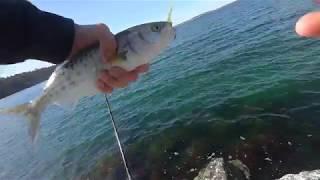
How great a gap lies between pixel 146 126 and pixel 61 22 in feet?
57.3

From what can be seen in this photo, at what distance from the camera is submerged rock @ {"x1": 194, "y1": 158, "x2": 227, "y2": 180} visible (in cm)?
1152

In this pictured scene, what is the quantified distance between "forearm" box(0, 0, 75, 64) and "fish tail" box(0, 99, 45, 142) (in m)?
0.82

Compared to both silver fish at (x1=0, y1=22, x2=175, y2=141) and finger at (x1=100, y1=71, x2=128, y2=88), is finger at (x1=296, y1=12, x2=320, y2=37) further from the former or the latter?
finger at (x1=100, y1=71, x2=128, y2=88)

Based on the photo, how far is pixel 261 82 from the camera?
2109cm

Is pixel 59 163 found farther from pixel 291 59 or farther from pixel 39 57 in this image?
pixel 39 57

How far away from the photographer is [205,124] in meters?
17.1

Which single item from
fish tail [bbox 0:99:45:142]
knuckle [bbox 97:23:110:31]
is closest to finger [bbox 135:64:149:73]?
knuckle [bbox 97:23:110:31]

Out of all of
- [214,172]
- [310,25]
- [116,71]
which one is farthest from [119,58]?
[214,172]

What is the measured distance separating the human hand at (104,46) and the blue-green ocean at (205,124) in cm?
933

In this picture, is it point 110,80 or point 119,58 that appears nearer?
point 119,58

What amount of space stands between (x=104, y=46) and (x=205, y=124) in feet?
46.4

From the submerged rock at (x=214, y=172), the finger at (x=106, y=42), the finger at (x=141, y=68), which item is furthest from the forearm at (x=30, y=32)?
the submerged rock at (x=214, y=172)

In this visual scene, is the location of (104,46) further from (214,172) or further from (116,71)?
(214,172)

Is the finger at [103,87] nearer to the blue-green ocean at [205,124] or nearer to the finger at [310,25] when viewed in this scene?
the finger at [310,25]
